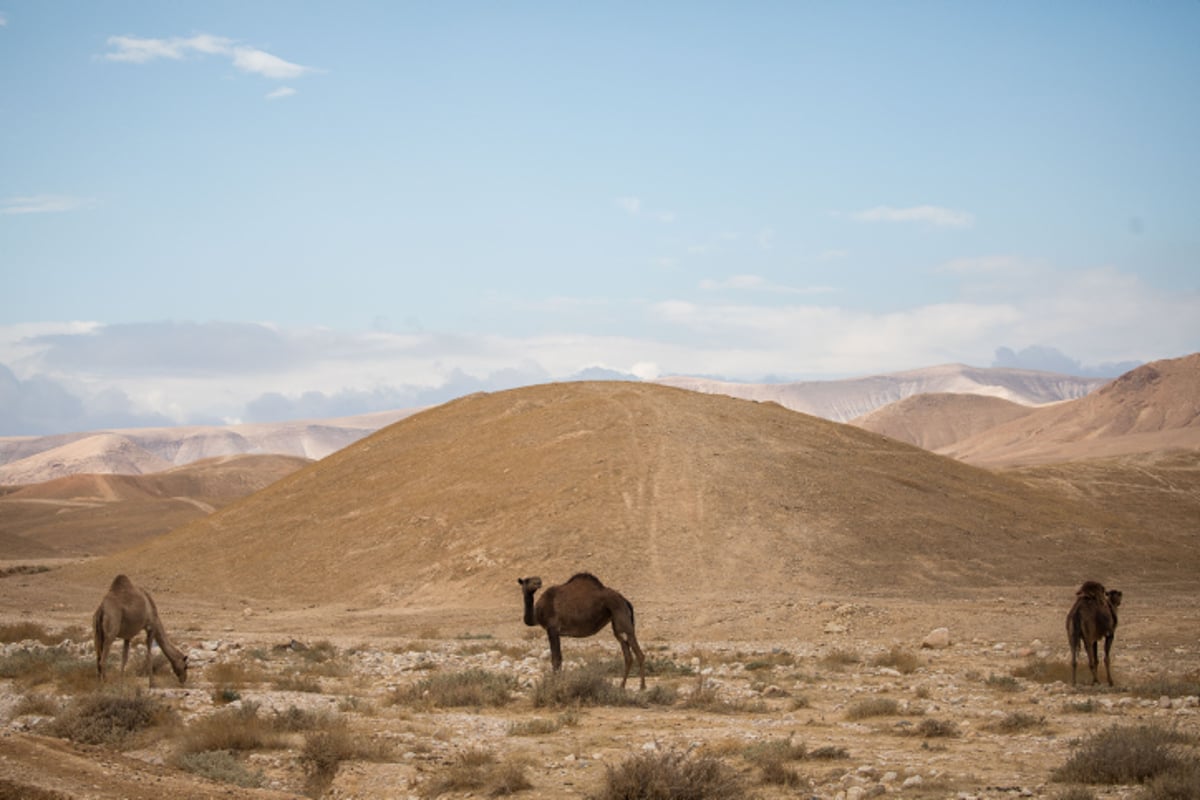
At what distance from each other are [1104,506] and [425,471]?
4301 cm

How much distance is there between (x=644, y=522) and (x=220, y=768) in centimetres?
2948

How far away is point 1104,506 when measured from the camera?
6575 cm

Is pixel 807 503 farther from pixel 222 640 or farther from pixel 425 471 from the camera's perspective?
pixel 222 640

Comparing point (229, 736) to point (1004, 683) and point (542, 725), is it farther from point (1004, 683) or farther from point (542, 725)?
point (1004, 683)

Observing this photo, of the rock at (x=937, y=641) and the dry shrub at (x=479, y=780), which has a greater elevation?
the dry shrub at (x=479, y=780)

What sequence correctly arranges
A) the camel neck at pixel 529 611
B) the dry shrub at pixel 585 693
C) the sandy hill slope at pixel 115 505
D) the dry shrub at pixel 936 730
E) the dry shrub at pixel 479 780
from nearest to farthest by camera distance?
the dry shrub at pixel 479 780 < the dry shrub at pixel 936 730 < the dry shrub at pixel 585 693 < the camel neck at pixel 529 611 < the sandy hill slope at pixel 115 505

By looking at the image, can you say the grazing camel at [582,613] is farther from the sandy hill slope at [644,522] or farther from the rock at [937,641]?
the sandy hill slope at [644,522]

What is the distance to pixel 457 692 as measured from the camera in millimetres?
15039

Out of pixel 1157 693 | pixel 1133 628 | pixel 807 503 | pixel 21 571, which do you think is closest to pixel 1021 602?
pixel 1133 628

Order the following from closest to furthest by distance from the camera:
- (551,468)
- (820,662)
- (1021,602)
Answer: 1. (820,662)
2. (1021,602)
3. (551,468)

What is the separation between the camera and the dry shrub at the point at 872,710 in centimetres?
1397

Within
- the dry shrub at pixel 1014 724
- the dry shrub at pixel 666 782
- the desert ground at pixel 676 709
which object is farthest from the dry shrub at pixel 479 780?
the dry shrub at pixel 1014 724

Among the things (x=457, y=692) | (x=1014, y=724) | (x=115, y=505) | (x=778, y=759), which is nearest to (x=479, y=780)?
(x=778, y=759)

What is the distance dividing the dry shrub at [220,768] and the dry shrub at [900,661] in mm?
12065
